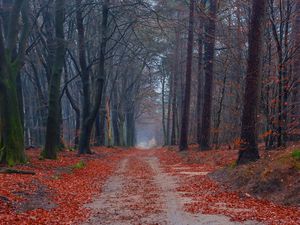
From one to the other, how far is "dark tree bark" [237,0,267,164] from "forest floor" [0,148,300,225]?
164 centimetres

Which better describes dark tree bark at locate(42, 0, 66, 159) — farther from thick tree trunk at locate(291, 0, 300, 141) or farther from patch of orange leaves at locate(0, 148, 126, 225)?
thick tree trunk at locate(291, 0, 300, 141)

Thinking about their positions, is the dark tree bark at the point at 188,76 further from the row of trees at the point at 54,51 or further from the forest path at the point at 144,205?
the forest path at the point at 144,205

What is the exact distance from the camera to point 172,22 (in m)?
22.5

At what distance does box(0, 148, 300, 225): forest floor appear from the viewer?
30.7 feet

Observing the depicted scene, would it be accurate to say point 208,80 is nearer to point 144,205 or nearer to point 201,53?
point 201,53

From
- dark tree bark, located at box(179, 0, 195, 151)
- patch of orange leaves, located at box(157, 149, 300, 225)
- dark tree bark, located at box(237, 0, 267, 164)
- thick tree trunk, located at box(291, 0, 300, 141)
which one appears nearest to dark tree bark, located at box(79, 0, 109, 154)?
dark tree bark, located at box(179, 0, 195, 151)

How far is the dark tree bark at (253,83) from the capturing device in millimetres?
14539

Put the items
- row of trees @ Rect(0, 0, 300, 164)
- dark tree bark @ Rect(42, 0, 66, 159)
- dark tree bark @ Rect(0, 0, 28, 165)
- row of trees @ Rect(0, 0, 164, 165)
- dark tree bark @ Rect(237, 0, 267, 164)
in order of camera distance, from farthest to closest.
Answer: dark tree bark @ Rect(42, 0, 66, 159), row of trees @ Rect(0, 0, 164, 165), dark tree bark @ Rect(0, 0, 28, 165), row of trees @ Rect(0, 0, 300, 164), dark tree bark @ Rect(237, 0, 267, 164)

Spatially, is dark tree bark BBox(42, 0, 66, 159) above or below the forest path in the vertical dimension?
above

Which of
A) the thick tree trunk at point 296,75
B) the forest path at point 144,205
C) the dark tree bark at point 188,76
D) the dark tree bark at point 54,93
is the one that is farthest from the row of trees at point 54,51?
the thick tree trunk at point 296,75

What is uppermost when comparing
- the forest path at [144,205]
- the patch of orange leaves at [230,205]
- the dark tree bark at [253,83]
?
the dark tree bark at [253,83]

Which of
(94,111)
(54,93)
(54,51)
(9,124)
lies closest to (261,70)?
(9,124)

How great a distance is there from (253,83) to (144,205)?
5.84 metres

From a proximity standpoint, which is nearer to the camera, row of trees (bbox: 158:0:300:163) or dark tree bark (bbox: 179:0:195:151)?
row of trees (bbox: 158:0:300:163)
